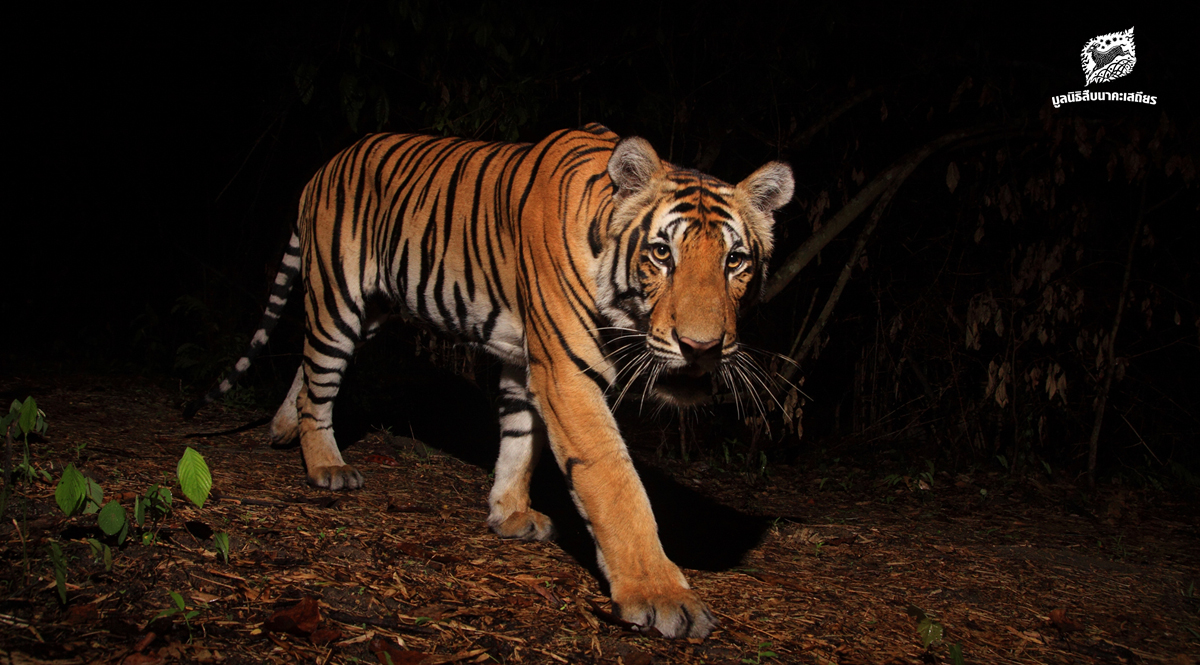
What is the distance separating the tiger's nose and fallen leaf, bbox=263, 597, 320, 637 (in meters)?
1.24

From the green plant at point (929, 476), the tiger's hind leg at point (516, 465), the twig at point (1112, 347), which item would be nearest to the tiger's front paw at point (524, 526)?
the tiger's hind leg at point (516, 465)

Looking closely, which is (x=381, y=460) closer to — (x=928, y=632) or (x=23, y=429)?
(x=23, y=429)

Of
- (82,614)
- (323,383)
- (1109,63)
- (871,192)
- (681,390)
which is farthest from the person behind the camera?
(871,192)

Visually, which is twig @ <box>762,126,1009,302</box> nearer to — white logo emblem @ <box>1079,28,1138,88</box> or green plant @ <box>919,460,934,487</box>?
white logo emblem @ <box>1079,28,1138,88</box>

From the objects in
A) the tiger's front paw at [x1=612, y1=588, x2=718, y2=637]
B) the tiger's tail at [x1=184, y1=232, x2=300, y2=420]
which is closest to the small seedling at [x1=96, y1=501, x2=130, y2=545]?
the tiger's front paw at [x1=612, y1=588, x2=718, y2=637]

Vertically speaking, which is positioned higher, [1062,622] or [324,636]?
[324,636]

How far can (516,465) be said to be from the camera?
3418 millimetres

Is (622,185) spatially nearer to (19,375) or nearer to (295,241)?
(295,241)

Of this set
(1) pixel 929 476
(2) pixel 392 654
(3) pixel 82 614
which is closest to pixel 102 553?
(3) pixel 82 614

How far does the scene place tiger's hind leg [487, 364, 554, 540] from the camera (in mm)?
3221

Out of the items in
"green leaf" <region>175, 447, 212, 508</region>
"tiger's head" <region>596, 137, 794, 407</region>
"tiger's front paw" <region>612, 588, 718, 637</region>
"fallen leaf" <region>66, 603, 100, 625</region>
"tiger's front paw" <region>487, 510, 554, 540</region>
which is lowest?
"tiger's front paw" <region>487, 510, 554, 540</region>

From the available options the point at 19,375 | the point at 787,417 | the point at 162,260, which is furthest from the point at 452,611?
the point at 162,260

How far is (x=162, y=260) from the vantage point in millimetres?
6898

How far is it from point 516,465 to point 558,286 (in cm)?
99
